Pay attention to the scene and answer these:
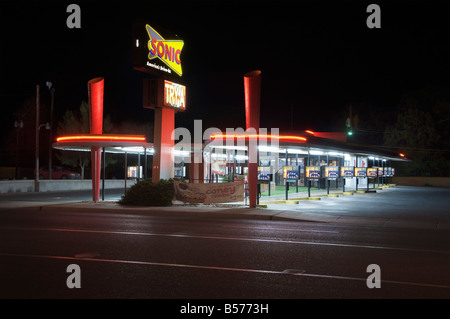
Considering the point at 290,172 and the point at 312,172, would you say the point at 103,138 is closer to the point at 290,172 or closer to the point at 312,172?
the point at 290,172

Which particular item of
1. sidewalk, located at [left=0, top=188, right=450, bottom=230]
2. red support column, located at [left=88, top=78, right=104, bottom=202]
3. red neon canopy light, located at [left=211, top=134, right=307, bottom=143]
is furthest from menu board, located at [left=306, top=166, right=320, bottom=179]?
red support column, located at [left=88, top=78, right=104, bottom=202]

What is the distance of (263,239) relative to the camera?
11445 millimetres

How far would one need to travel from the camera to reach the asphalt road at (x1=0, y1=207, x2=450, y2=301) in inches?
258

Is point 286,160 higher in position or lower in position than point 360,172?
higher

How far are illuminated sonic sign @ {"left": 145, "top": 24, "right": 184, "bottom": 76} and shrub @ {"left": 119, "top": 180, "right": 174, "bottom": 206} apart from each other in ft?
19.2

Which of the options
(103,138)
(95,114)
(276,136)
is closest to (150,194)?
(103,138)

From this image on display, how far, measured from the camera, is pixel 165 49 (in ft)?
72.5

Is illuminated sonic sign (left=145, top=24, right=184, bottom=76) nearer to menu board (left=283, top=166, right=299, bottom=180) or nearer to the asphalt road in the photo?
menu board (left=283, top=166, right=299, bottom=180)

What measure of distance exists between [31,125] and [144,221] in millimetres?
42449

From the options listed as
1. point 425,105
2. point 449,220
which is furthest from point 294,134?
point 425,105

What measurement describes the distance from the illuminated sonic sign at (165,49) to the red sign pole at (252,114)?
14.1 ft

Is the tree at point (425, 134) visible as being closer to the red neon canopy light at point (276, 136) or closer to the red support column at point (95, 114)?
the red neon canopy light at point (276, 136)

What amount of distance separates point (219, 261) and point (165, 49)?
15731 mm

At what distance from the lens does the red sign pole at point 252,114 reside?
66.5 feet
